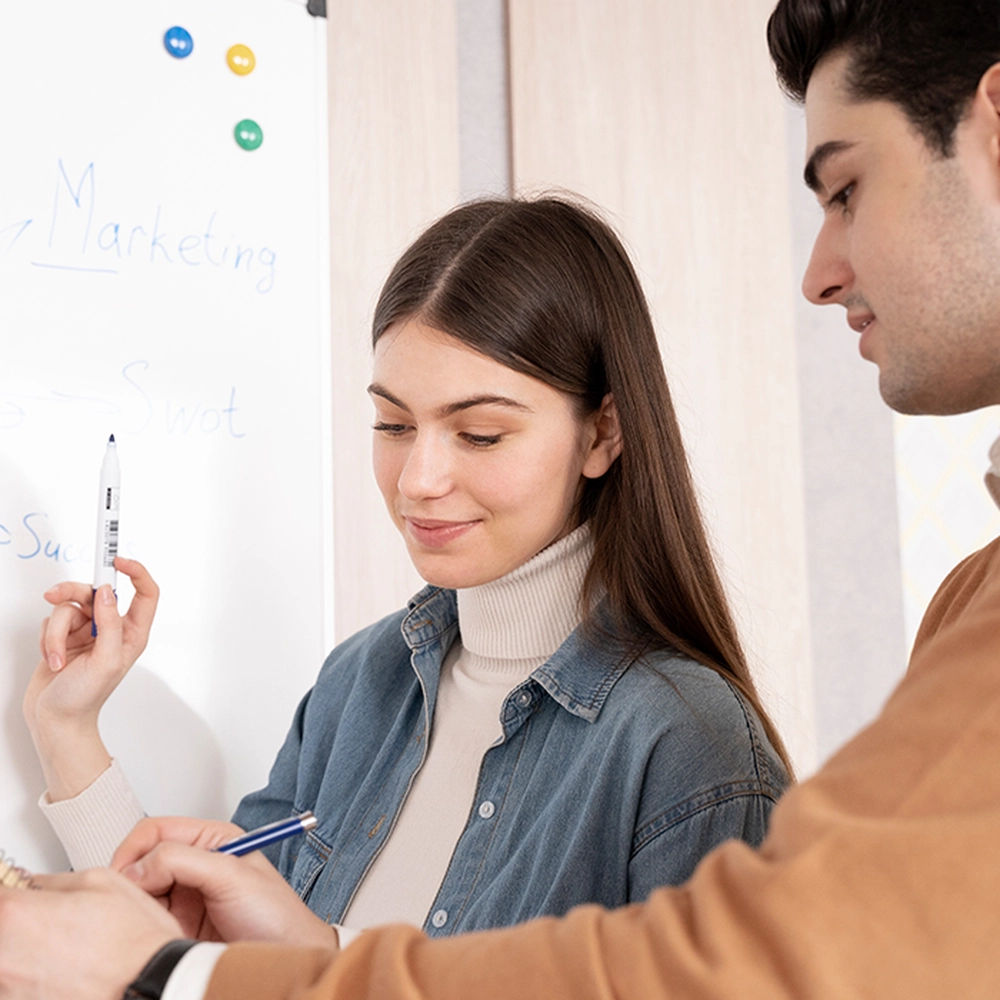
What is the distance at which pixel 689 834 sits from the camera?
83 cm

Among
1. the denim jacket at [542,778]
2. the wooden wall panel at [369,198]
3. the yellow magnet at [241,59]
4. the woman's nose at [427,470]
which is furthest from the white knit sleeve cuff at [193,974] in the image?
the yellow magnet at [241,59]

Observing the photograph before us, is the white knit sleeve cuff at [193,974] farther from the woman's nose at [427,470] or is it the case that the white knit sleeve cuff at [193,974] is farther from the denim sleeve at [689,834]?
the woman's nose at [427,470]

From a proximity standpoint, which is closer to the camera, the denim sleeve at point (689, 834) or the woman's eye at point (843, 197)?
the woman's eye at point (843, 197)

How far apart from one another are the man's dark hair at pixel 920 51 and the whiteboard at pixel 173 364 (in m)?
0.70

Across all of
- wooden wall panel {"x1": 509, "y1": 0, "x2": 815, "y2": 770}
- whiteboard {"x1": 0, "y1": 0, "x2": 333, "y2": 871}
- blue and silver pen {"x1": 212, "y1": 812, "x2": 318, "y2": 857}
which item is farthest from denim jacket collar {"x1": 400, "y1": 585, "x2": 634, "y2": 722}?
wooden wall panel {"x1": 509, "y1": 0, "x2": 815, "y2": 770}

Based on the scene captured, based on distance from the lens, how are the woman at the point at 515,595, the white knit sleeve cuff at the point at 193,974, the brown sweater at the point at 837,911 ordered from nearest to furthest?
the brown sweater at the point at 837,911 → the white knit sleeve cuff at the point at 193,974 → the woman at the point at 515,595

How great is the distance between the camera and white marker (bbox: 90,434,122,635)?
41.7 inches

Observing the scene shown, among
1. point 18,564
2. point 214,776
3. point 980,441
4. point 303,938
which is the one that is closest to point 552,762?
point 303,938

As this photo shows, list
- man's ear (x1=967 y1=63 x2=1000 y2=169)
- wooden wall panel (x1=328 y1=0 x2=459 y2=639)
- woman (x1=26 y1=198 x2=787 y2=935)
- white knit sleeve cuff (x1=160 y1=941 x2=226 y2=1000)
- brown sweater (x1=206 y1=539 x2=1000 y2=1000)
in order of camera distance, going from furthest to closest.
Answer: wooden wall panel (x1=328 y1=0 x2=459 y2=639)
woman (x1=26 y1=198 x2=787 y2=935)
man's ear (x1=967 y1=63 x2=1000 y2=169)
white knit sleeve cuff (x1=160 y1=941 x2=226 y2=1000)
brown sweater (x1=206 y1=539 x2=1000 y2=1000)

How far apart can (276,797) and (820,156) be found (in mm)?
832

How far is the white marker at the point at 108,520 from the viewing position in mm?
1060

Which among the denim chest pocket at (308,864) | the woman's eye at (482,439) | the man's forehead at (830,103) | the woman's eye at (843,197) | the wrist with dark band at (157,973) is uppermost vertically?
the man's forehead at (830,103)

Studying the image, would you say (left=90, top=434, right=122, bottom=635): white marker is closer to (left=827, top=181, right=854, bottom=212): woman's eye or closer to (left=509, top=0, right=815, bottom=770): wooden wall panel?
(left=827, top=181, right=854, bottom=212): woman's eye

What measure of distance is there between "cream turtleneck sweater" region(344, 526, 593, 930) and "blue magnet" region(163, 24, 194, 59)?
657mm
